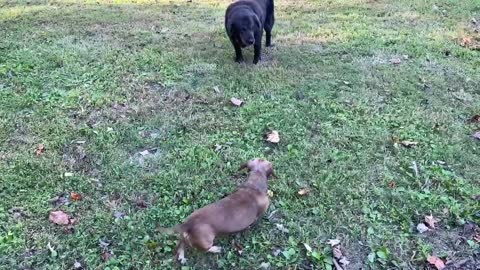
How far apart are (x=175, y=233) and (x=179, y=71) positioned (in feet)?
7.62

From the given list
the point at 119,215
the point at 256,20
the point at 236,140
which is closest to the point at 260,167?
the point at 236,140

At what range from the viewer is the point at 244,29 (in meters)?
4.66

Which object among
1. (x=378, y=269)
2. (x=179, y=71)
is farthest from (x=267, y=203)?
(x=179, y=71)

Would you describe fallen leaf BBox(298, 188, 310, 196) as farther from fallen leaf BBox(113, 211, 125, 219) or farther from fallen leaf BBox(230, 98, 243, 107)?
fallen leaf BBox(230, 98, 243, 107)

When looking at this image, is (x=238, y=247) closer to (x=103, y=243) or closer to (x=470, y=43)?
(x=103, y=243)

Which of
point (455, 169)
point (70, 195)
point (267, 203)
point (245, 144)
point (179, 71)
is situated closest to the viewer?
point (267, 203)

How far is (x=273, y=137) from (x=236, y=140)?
0.26m

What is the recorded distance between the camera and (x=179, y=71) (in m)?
4.71

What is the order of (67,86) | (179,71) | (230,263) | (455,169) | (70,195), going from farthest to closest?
1. (179,71)
2. (67,86)
3. (455,169)
4. (70,195)
5. (230,263)

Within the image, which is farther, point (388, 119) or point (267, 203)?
point (388, 119)

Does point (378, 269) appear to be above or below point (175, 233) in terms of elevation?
below

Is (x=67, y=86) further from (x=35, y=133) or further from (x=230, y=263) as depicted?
(x=230, y=263)

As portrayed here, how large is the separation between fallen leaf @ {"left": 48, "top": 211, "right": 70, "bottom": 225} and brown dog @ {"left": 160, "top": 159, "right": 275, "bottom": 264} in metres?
0.66

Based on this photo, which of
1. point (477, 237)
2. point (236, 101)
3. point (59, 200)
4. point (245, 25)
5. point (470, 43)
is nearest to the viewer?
point (477, 237)
